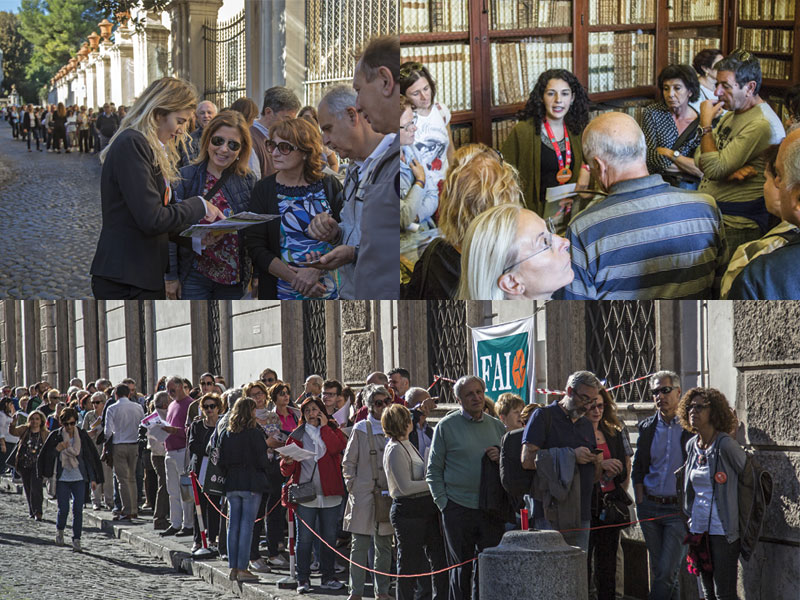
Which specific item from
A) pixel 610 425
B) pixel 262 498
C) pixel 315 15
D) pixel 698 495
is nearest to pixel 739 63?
pixel 315 15

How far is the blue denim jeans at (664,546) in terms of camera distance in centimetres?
711

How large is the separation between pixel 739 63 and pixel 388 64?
3.67ft

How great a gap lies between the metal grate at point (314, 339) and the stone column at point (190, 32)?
8.91m

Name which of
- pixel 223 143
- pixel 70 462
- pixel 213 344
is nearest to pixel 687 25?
pixel 223 143

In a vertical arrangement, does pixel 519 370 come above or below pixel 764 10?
below

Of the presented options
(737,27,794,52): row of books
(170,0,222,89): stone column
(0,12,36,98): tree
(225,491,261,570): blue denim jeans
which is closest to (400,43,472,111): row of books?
(737,27,794,52): row of books

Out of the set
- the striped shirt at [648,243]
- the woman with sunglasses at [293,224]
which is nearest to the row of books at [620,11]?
the striped shirt at [648,243]

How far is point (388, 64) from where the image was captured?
4.44 metres

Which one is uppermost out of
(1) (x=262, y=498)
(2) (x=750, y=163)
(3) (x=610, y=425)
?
(2) (x=750, y=163)

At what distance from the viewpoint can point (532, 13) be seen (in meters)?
4.20

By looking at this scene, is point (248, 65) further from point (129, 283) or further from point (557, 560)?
point (557, 560)

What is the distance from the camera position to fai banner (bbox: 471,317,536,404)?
934cm

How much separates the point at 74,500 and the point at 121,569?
1.67 metres

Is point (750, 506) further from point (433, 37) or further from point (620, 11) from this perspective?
point (433, 37)
